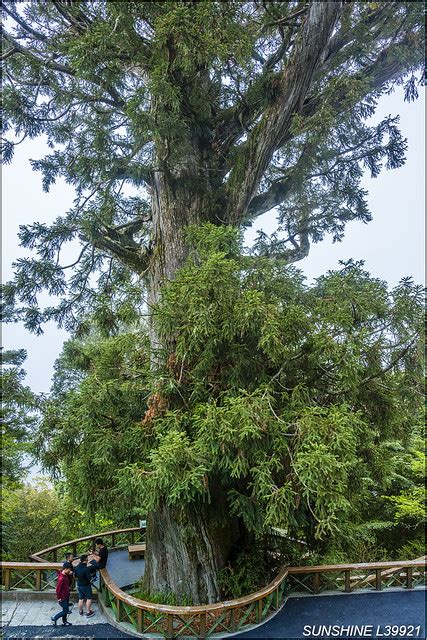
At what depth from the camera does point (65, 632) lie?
5.81m

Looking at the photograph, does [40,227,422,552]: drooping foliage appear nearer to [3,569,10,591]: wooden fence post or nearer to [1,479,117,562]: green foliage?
[3,569,10,591]: wooden fence post

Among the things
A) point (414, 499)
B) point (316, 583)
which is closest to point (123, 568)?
point (316, 583)

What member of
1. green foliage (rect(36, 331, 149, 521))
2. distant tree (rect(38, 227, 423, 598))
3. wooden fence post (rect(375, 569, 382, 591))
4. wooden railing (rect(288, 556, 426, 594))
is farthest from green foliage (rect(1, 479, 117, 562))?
wooden fence post (rect(375, 569, 382, 591))

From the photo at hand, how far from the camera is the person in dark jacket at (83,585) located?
20.5 ft

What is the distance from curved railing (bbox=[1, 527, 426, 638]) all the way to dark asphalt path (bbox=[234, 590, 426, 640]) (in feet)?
0.58

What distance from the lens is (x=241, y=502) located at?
5.23m

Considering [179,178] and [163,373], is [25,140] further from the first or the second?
[163,373]

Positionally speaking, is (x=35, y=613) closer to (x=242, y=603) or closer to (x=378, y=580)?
(x=242, y=603)

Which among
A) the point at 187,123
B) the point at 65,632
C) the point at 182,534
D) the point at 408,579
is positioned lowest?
the point at 408,579

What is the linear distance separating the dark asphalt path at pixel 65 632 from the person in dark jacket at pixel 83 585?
33 cm

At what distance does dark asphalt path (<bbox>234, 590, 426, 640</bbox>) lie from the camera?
560cm

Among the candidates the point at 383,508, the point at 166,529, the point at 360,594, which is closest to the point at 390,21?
the point at 166,529

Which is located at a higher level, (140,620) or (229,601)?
(229,601)

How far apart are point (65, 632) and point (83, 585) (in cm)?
60
